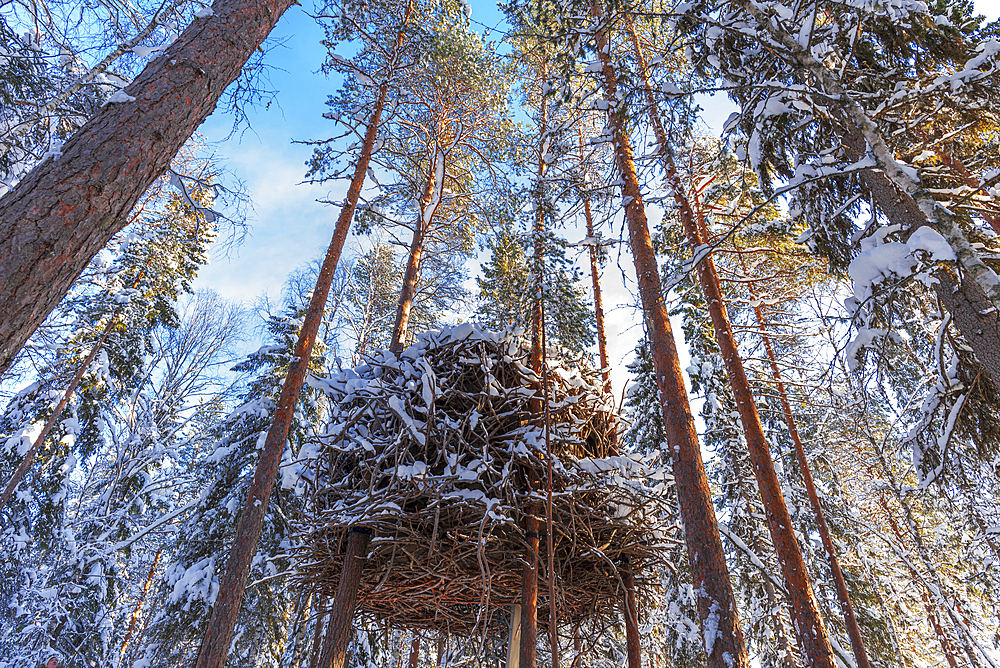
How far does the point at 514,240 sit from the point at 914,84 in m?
5.13

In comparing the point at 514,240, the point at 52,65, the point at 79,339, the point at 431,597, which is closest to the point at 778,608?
the point at 431,597

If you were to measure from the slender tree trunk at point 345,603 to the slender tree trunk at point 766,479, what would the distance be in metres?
4.17

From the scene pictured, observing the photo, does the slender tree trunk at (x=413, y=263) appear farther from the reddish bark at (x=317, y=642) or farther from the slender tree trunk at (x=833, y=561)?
the slender tree trunk at (x=833, y=561)

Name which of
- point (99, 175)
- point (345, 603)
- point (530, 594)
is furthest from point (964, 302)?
point (99, 175)

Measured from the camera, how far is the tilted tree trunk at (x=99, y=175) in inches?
79.0

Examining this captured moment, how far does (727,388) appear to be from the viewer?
978 centimetres

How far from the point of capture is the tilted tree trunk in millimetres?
2006

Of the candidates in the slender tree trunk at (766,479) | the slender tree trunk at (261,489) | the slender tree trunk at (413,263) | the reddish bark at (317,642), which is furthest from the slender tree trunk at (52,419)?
the slender tree trunk at (766,479)

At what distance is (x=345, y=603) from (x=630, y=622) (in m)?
2.41

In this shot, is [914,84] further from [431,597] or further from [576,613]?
[431,597]

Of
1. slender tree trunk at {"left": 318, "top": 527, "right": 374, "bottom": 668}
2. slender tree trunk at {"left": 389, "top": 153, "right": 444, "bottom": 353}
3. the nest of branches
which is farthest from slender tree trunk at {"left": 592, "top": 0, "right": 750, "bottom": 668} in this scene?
slender tree trunk at {"left": 389, "top": 153, "right": 444, "bottom": 353}

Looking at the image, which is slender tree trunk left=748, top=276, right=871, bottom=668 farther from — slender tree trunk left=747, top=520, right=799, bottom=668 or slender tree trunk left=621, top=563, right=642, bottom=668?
slender tree trunk left=621, top=563, right=642, bottom=668

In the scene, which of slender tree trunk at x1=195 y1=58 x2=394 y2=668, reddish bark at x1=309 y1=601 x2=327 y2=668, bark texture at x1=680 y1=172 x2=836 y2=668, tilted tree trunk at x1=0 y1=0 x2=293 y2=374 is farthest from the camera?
bark texture at x1=680 y1=172 x2=836 y2=668

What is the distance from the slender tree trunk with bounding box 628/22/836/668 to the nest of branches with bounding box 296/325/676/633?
2.20 meters
